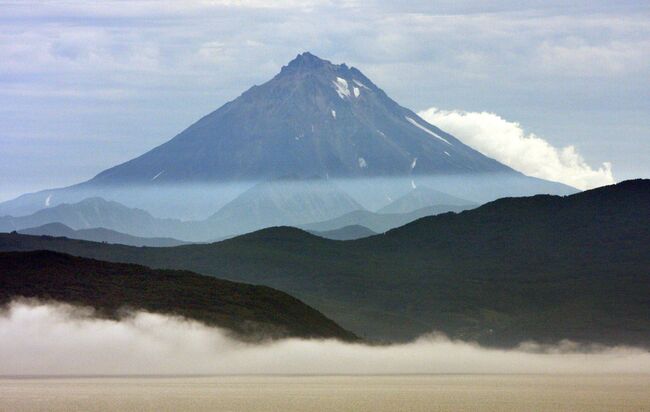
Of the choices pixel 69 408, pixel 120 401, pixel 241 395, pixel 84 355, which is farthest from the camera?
pixel 84 355

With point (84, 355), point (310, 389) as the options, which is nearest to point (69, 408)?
point (310, 389)

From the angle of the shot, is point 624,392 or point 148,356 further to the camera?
point 148,356

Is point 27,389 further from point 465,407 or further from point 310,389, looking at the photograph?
point 465,407

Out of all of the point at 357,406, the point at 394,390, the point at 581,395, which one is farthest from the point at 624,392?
the point at 357,406

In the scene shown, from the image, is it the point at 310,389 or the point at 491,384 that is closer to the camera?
the point at 310,389

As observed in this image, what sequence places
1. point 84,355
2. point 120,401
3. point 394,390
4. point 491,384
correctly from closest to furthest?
point 120,401 → point 394,390 → point 491,384 → point 84,355

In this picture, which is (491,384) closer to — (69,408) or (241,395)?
(241,395)

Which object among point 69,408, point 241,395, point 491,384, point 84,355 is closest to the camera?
point 69,408
